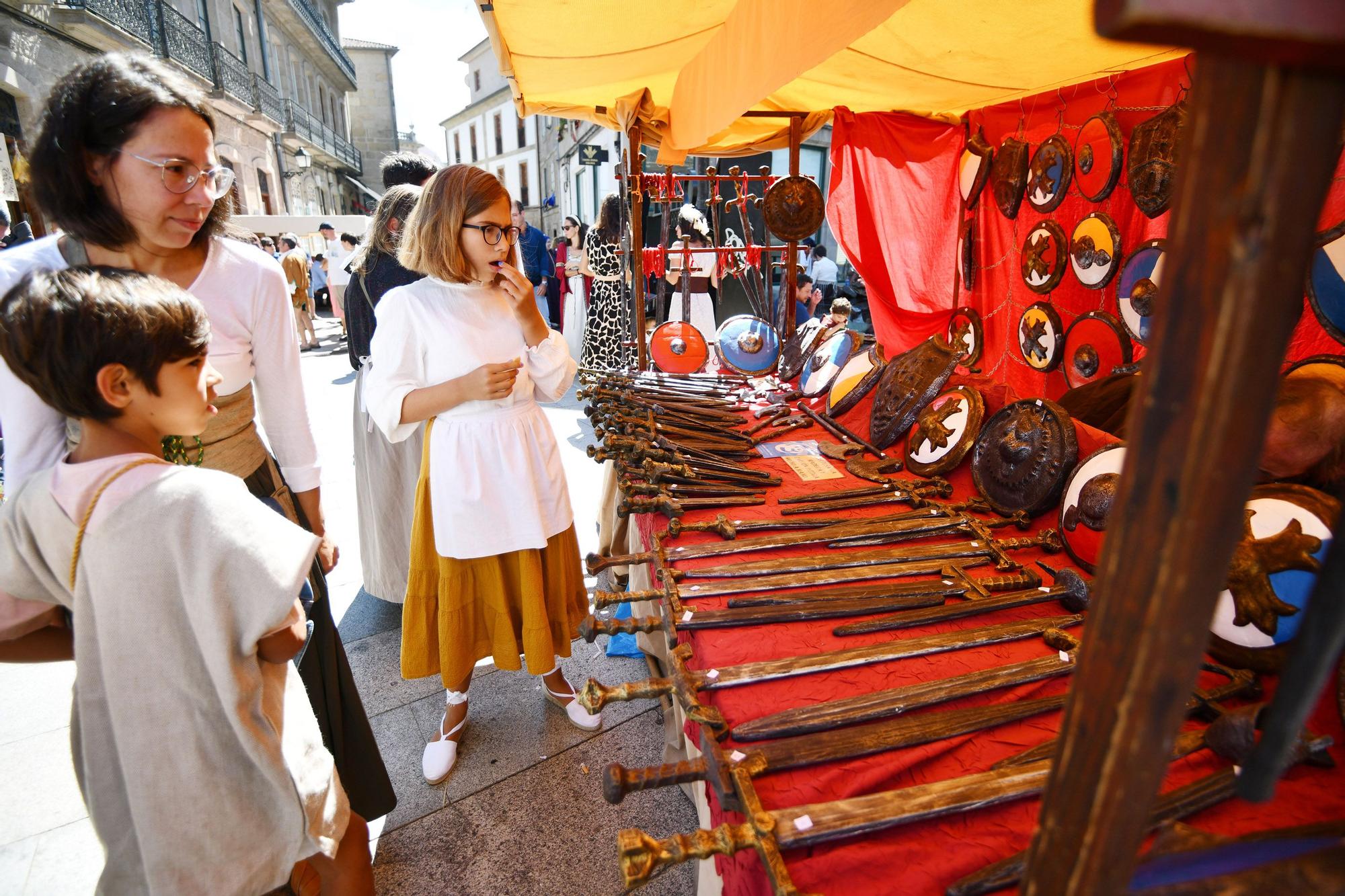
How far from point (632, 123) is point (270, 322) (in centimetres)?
345

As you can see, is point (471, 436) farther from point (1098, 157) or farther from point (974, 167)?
point (974, 167)

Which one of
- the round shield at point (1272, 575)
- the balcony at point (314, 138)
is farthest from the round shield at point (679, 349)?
the balcony at point (314, 138)

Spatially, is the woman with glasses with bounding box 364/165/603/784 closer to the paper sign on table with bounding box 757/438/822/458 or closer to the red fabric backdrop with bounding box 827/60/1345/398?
the paper sign on table with bounding box 757/438/822/458

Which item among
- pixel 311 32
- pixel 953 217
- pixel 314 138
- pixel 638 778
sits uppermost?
pixel 311 32

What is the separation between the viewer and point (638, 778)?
959 mm

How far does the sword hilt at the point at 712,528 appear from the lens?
1.96 m

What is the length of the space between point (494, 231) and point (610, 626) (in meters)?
1.29

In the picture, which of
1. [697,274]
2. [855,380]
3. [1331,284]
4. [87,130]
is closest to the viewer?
[87,130]

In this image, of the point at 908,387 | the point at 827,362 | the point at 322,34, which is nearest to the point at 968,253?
the point at 827,362

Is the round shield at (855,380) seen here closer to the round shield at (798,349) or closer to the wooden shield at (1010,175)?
the round shield at (798,349)

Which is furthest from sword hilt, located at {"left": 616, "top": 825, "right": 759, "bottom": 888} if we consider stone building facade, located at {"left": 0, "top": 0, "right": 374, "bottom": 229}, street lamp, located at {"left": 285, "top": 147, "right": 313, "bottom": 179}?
street lamp, located at {"left": 285, "top": 147, "right": 313, "bottom": 179}

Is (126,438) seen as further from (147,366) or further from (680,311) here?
(680,311)

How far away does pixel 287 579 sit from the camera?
111 centimetres

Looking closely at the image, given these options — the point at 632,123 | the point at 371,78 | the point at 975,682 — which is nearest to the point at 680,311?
the point at 632,123
